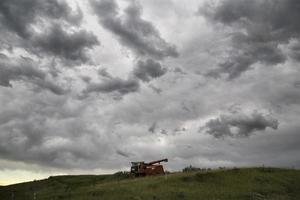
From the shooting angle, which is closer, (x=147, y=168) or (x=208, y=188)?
(x=208, y=188)

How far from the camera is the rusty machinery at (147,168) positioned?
6116 centimetres

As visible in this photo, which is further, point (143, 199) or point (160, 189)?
point (160, 189)

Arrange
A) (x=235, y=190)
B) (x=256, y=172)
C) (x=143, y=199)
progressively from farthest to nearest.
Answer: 1. (x=256, y=172)
2. (x=235, y=190)
3. (x=143, y=199)

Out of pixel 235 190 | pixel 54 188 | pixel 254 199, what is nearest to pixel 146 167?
pixel 54 188

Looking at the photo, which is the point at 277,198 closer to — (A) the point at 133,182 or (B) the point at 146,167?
(A) the point at 133,182

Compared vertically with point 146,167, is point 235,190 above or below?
below

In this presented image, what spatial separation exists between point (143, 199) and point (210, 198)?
21.6ft

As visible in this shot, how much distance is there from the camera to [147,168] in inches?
2421

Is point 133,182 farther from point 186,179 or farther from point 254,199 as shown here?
point 254,199

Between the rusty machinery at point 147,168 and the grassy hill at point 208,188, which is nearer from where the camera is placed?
the grassy hill at point 208,188

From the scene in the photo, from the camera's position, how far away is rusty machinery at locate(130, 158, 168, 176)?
61.2m

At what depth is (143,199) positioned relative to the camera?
4175cm

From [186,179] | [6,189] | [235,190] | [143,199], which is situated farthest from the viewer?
[6,189]

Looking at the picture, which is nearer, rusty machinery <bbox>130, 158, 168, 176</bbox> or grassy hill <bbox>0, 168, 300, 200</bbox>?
grassy hill <bbox>0, 168, 300, 200</bbox>
